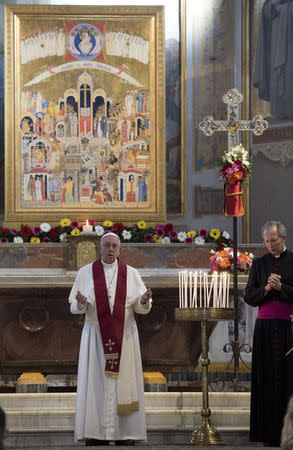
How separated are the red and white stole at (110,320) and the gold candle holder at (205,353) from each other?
567mm

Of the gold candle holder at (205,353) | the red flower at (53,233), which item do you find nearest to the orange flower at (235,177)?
the gold candle holder at (205,353)

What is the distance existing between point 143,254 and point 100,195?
1261mm

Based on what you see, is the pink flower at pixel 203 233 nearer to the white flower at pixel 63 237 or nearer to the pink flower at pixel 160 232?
the pink flower at pixel 160 232

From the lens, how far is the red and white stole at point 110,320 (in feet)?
22.5

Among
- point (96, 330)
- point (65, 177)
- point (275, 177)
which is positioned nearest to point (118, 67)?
point (65, 177)

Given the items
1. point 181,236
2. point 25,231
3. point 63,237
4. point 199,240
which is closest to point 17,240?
point 25,231

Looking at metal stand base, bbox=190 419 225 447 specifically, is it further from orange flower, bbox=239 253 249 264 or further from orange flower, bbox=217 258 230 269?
orange flower, bbox=239 253 249 264

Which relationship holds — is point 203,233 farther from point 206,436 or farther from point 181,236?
point 206,436

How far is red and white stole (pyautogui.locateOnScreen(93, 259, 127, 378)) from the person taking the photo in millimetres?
6859

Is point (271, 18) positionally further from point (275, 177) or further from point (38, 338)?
point (38, 338)

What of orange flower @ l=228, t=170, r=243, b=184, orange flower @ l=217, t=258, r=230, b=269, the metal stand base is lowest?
the metal stand base

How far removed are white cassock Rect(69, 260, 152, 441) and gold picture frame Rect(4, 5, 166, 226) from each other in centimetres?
413

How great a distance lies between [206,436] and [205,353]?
0.66 metres

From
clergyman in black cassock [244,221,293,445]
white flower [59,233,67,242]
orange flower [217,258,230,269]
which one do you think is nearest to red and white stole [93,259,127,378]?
clergyman in black cassock [244,221,293,445]
